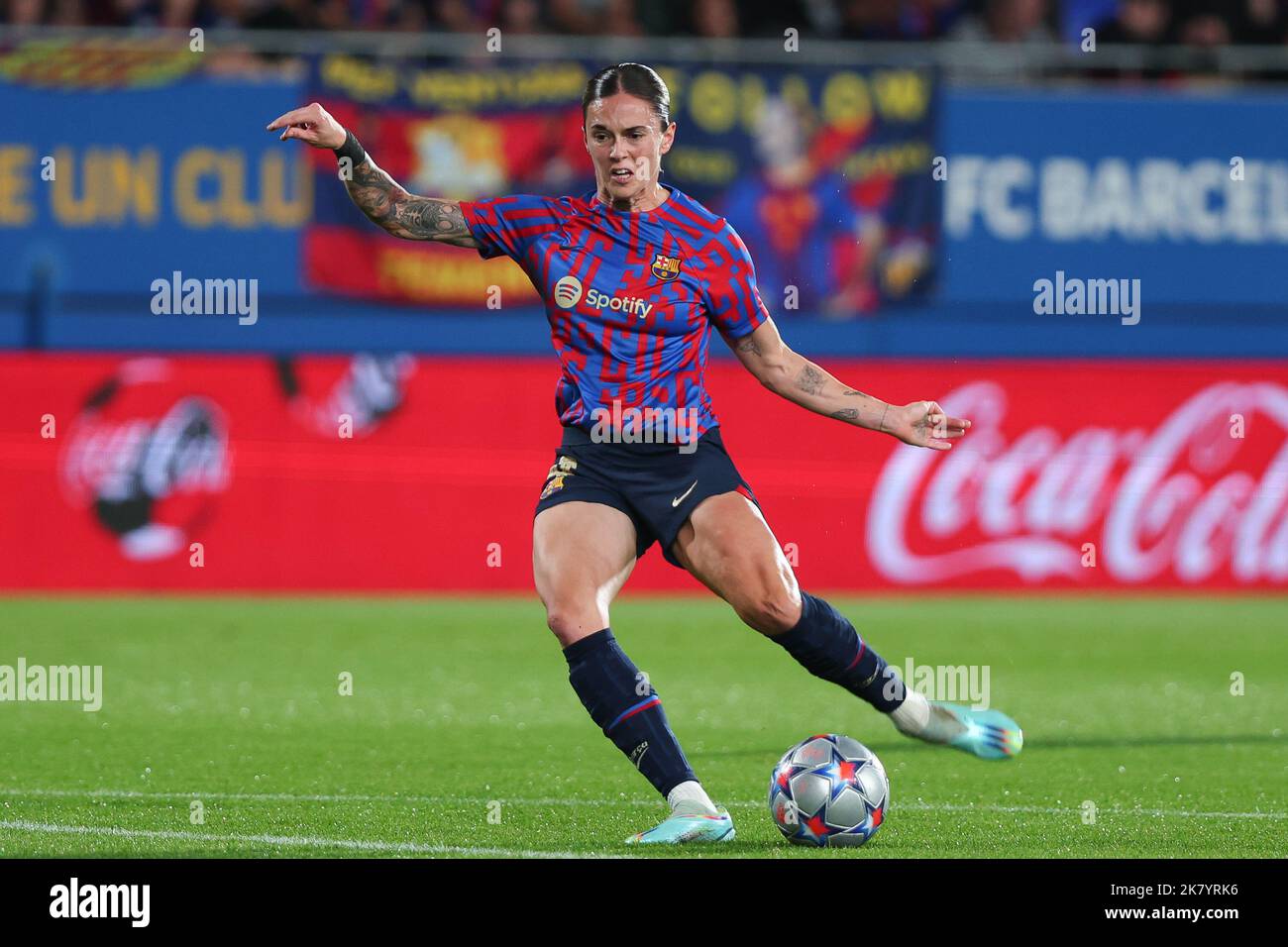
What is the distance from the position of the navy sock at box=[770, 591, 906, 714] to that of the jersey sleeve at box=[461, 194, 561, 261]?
4.71ft

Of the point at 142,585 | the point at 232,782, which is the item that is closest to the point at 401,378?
the point at 142,585

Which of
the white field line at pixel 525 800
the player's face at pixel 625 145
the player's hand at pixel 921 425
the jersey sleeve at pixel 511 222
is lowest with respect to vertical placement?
the white field line at pixel 525 800

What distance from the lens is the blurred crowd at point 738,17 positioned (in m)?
17.5

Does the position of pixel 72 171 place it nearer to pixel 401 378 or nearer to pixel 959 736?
pixel 401 378

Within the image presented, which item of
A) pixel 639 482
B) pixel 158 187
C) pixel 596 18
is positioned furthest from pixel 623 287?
pixel 596 18

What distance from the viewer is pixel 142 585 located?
14.4m

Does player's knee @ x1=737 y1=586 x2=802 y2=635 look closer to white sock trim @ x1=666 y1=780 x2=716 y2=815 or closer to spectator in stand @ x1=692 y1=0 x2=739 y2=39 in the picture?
white sock trim @ x1=666 y1=780 x2=716 y2=815

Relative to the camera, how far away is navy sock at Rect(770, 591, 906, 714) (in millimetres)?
6707

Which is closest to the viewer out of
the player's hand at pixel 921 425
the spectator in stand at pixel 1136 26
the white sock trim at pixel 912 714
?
the player's hand at pixel 921 425

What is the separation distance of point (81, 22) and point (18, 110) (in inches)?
46.9

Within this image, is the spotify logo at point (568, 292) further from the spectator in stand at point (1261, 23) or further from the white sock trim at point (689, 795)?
the spectator in stand at point (1261, 23)

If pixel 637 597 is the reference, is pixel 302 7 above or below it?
above

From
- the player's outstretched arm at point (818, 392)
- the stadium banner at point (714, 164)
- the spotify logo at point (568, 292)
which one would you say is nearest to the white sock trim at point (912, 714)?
the player's outstretched arm at point (818, 392)

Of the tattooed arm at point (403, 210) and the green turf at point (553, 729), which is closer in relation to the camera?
the green turf at point (553, 729)
